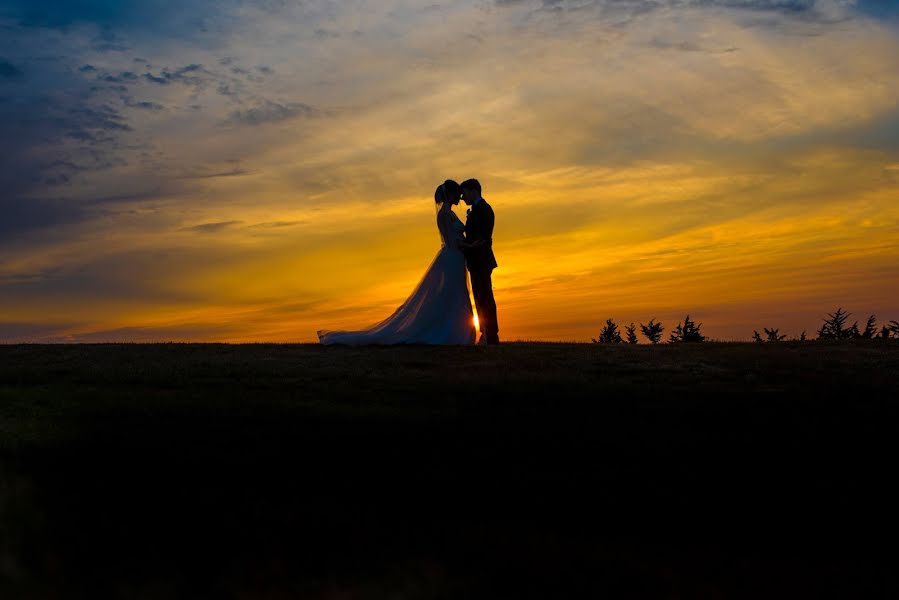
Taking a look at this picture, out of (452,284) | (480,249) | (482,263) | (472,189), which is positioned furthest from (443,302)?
(472,189)

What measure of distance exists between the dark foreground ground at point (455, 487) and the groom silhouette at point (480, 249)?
Result: 27.9 ft

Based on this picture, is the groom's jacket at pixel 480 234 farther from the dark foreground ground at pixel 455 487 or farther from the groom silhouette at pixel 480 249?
the dark foreground ground at pixel 455 487

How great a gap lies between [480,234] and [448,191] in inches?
65.6

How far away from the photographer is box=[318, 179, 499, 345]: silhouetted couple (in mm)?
25203

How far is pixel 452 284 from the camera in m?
25.4

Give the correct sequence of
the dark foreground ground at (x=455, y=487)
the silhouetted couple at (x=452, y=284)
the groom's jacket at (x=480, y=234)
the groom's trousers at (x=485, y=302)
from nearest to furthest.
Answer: the dark foreground ground at (x=455, y=487) → the groom's jacket at (x=480, y=234) → the silhouetted couple at (x=452, y=284) → the groom's trousers at (x=485, y=302)

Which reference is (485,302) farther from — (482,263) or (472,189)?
(472,189)

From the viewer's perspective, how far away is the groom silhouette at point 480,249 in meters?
25.0

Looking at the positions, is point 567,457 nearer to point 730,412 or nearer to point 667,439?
point 667,439

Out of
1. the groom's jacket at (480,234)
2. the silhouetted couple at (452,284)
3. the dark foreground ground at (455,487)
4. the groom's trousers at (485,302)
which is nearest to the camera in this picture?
the dark foreground ground at (455,487)

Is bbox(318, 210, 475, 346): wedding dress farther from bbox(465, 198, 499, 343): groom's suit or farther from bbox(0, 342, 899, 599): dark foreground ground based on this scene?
bbox(0, 342, 899, 599): dark foreground ground

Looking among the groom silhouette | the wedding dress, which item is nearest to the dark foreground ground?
the wedding dress

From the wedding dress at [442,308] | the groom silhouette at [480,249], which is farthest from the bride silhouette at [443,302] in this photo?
the groom silhouette at [480,249]

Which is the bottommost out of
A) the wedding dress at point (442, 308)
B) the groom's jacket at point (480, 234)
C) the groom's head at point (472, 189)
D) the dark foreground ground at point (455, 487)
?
the dark foreground ground at point (455, 487)
